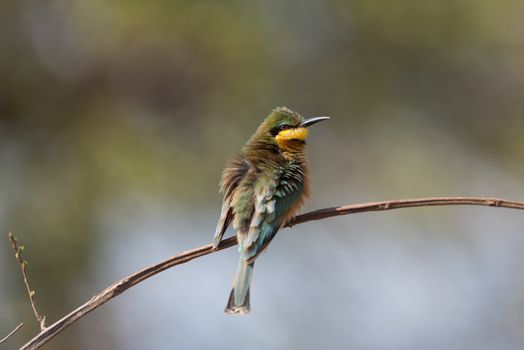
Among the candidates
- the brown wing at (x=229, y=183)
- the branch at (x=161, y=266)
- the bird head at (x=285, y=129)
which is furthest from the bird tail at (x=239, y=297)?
the bird head at (x=285, y=129)

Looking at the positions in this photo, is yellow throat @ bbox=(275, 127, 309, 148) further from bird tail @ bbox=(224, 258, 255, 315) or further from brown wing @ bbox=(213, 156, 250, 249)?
bird tail @ bbox=(224, 258, 255, 315)

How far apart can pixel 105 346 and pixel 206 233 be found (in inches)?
39.1

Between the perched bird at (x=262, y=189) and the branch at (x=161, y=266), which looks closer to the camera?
the branch at (x=161, y=266)

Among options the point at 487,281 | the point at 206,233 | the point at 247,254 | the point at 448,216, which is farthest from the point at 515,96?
the point at 247,254

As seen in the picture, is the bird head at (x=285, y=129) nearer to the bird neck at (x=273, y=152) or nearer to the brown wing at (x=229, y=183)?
the bird neck at (x=273, y=152)

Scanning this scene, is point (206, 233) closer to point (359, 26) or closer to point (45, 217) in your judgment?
point (45, 217)

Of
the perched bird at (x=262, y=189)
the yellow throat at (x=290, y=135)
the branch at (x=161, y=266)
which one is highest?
the yellow throat at (x=290, y=135)

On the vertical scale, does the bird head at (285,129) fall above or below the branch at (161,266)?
above

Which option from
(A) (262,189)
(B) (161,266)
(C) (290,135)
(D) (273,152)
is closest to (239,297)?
(A) (262,189)

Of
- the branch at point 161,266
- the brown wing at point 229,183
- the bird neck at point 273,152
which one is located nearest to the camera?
the branch at point 161,266

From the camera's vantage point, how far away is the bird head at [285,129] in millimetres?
2922

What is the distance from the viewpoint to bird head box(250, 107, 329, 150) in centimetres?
292

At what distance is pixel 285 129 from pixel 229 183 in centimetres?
42

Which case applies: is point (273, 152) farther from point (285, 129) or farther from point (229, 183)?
point (229, 183)
